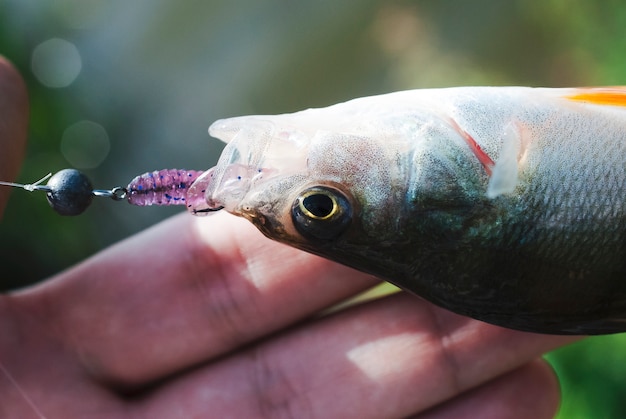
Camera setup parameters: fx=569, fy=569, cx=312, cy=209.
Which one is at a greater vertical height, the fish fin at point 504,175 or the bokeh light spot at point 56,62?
the bokeh light spot at point 56,62

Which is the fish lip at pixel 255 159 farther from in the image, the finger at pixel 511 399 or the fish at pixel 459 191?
the finger at pixel 511 399

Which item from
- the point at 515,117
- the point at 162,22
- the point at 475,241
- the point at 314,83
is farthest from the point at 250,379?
the point at 162,22

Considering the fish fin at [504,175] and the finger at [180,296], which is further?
the finger at [180,296]

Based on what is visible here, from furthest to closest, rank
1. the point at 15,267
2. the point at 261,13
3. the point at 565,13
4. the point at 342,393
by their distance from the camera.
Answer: the point at 261,13
the point at 15,267
the point at 565,13
the point at 342,393

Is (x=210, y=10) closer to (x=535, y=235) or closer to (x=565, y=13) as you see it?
(x=565, y=13)

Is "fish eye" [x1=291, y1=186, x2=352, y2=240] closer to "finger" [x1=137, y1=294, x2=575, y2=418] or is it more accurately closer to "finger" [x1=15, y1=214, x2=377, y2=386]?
→ "finger" [x1=15, y1=214, x2=377, y2=386]

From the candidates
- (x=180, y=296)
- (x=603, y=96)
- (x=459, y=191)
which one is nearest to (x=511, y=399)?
(x=459, y=191)


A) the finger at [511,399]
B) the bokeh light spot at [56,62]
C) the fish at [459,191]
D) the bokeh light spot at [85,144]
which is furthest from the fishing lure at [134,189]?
the bokeh light spot at [56,62]

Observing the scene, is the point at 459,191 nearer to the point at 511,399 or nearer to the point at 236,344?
the point at 511,399
